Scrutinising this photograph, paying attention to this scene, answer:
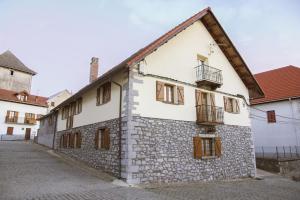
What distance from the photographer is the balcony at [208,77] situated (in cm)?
1380

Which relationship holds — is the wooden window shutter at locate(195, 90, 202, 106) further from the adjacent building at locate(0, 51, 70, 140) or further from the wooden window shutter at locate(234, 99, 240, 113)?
the adjacent building at locate(0, 51, 70, 140)

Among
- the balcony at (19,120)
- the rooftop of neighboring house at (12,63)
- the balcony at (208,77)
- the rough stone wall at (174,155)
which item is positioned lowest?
the rough stone wall at (174,155)

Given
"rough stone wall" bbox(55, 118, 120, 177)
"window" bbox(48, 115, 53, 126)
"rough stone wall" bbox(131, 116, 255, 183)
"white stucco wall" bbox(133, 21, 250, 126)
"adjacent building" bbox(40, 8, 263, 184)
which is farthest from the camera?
"window" bbox(48, 115, 53, 126)

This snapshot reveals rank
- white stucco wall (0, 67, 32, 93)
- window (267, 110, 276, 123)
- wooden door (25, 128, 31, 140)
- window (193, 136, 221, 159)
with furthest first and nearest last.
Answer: white stucco wall (0, 67, 32, 93), wooden door (25, 128, 31, 140), window (267, 110, 276, 123), window (193, 136, 221, 159)

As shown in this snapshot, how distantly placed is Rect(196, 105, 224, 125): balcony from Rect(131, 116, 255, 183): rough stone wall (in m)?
0.52

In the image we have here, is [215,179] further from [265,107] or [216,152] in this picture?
[265,107]

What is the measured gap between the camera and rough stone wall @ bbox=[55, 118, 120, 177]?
11.4m

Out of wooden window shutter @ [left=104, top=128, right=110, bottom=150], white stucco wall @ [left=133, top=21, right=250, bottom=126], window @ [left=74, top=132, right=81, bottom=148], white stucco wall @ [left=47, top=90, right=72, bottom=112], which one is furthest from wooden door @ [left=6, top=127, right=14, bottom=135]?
white stucco wall @ [left=133, top=21, right=250, bottom=126]

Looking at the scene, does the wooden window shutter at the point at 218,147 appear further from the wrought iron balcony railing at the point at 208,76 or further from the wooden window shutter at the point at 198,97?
the wrought iron balcony railing at the point at 208,76

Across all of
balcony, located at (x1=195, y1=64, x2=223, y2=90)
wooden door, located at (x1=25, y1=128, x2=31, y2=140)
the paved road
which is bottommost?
the paved road

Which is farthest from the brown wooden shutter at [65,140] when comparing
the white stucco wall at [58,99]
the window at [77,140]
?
the white stucco wall at [58,99]

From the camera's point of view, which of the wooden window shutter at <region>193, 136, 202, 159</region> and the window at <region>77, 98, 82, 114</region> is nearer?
the wooden window shutter at <region>193, 136, 202, 159</region>

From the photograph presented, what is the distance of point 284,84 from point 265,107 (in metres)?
3.12

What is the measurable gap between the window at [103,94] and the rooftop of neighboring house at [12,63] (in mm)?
34148
